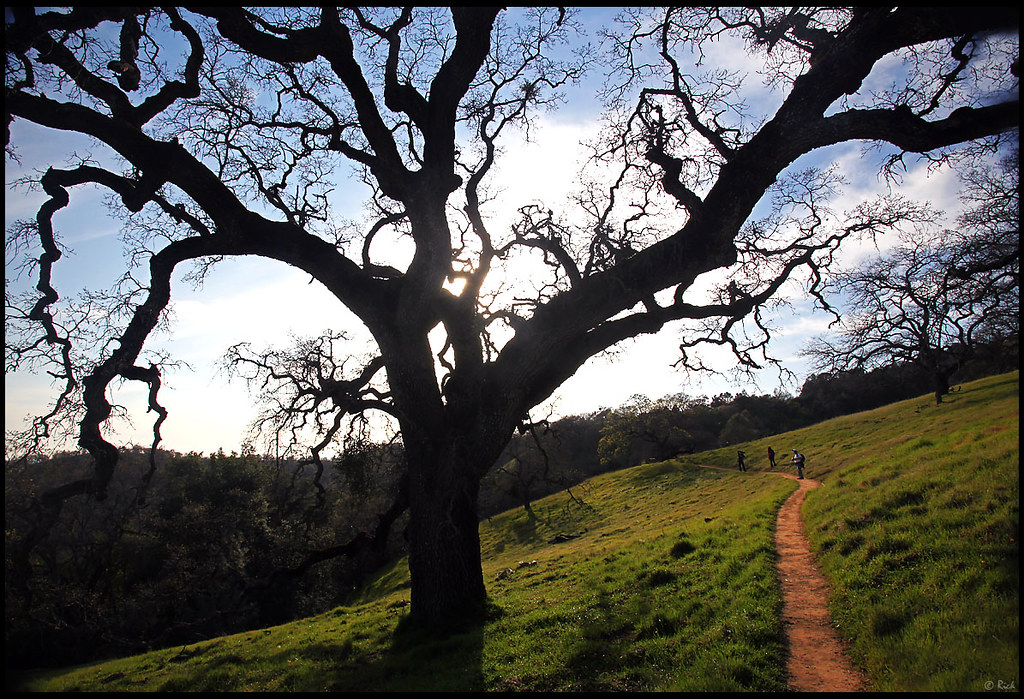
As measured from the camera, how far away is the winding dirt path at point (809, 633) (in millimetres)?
5516

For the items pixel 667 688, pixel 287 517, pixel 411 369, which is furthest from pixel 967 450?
pixel 287 517

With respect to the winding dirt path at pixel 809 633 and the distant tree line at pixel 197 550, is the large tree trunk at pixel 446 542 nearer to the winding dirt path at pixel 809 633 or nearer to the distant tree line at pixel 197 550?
the distant tree line at pixel 197 550

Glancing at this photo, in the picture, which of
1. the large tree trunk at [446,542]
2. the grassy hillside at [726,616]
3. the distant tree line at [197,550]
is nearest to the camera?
A: the grassy hillside at [726,616]

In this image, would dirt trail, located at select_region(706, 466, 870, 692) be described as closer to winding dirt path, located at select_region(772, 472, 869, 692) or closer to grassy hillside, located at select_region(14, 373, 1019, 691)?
winding dirt path, located at select_region(772, 472, 869, 692)

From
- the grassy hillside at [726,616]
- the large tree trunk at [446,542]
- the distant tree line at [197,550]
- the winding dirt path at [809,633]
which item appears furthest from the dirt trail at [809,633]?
the distant tree line at [197,550]

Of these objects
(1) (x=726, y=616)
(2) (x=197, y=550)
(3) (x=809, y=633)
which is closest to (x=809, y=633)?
(3) (x=809, y=633)

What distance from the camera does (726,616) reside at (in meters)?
7.49

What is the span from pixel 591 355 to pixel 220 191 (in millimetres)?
7501

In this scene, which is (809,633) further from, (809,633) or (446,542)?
(446,542)

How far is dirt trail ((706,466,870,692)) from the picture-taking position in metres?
5.52

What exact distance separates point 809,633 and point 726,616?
1.11 meters

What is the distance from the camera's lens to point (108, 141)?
8.24 m

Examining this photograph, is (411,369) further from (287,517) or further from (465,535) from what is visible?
(287,517)

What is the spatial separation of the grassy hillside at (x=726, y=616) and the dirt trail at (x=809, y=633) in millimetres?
186
